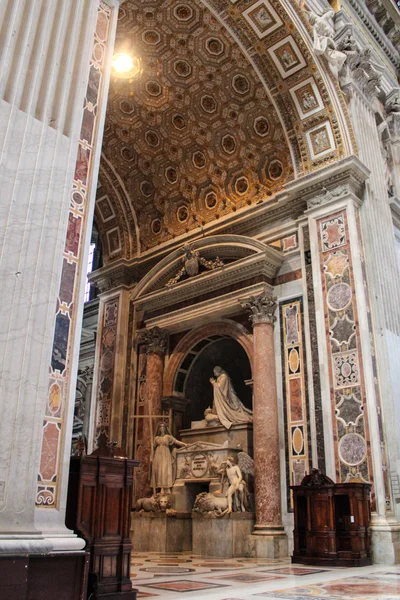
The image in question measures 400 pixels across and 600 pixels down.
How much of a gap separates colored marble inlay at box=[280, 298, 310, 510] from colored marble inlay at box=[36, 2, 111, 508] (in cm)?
608

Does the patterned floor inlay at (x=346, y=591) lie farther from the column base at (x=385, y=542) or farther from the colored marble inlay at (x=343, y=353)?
the colored marble inlay at (x=343, y=353)

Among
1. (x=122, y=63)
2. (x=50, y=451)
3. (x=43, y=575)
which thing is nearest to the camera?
(x=43, y=575)

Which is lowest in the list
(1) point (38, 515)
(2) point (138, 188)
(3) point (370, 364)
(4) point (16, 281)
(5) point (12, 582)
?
(5) point (12, 582)

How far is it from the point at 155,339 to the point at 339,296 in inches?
181

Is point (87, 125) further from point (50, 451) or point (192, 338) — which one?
point (192, 338)

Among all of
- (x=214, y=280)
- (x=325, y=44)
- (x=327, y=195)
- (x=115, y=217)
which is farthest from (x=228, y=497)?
(x=325, y=44)

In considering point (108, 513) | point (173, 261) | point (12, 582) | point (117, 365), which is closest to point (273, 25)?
point (173, 261)

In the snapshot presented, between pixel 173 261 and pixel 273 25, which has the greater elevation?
Result: pixel 273 25

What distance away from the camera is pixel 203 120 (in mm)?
12828

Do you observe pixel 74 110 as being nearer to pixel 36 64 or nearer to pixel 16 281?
pixel 36 64

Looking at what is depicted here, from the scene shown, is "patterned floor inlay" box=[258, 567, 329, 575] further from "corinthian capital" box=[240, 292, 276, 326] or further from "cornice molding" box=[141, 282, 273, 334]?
"cornice molding" box=[141, 282, 273, 334]

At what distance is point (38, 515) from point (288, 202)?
8648 mm

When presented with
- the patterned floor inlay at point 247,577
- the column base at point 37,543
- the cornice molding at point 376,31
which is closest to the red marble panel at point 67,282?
the column base at point 37,543

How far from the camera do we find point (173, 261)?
12.9 m
